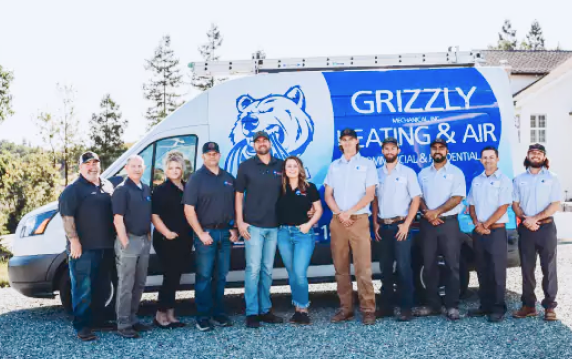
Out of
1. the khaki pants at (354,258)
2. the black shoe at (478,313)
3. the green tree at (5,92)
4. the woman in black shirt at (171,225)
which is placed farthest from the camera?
the green tree at (5,92)

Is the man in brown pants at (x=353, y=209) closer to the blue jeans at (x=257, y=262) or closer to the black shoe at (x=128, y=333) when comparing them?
the blue jeans at (x=257, y=262)

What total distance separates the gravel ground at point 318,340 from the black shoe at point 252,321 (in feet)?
0.29

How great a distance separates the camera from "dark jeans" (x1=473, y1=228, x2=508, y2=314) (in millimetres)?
6363

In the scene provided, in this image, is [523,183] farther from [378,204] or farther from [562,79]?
[562,79]

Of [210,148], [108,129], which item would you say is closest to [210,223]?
[210,148]

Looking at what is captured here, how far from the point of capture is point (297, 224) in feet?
20.3

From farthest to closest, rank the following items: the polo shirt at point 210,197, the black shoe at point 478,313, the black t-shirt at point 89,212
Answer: the black shoe at point 478,313 < the polo shirt at point 210,197 < the black t-shirt at point 89,212

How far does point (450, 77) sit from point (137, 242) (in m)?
4.07

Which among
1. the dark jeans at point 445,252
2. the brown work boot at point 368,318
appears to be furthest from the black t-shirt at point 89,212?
the dark jeans at point 445,252

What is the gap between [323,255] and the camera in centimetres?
684

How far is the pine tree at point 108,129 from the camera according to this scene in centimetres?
4650

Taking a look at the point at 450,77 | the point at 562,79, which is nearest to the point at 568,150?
the point at 562,79

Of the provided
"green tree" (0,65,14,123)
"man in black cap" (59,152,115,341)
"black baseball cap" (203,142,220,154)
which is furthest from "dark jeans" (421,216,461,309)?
"green tree" (0,65,14,123)

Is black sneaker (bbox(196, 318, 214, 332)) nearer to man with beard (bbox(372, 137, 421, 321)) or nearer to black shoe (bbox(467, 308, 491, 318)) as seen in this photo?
man with beard (bbox(372, 137, 421, 321))
